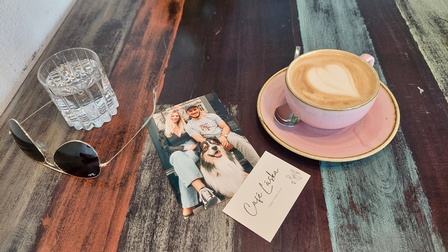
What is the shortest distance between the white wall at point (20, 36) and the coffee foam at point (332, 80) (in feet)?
2.13

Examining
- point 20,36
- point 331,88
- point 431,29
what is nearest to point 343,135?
point 331,88

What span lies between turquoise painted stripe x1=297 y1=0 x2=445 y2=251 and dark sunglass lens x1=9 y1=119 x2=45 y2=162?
522 millimetres

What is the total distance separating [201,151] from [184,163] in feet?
0.13

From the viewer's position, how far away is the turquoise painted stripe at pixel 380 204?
0.47 metres

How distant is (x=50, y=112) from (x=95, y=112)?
0.14 meters

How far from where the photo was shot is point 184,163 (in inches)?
22.7

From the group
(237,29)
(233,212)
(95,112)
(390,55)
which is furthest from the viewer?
(237,29)

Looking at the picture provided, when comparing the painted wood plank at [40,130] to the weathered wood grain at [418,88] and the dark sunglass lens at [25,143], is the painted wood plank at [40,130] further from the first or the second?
the weathered wood grain at [418,88]

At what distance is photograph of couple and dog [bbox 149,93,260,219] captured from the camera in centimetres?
54

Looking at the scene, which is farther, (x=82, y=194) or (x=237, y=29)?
(x=237, y=29)

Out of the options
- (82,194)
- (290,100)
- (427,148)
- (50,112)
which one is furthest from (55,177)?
(427,148)

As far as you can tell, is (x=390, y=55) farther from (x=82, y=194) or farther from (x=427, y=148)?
(x=82, y=194)

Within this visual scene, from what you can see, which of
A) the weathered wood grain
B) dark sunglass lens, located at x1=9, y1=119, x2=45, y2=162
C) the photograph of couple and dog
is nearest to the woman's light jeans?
the photograph of couple and dog

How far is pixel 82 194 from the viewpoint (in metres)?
0.56
